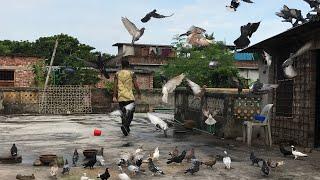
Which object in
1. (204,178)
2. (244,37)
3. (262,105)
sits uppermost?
(244,37)

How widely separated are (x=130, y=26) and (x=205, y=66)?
47.3 feet

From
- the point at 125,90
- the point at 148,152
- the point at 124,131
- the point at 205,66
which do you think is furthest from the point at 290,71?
the point at 205,66

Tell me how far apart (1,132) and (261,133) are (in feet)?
25.1

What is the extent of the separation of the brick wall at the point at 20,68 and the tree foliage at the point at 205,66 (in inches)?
390

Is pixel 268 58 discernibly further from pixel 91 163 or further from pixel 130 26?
pixel 91 163

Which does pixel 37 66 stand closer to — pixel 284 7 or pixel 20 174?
pixel 284 7

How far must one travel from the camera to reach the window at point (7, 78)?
3075 cm

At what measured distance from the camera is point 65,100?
26844mm

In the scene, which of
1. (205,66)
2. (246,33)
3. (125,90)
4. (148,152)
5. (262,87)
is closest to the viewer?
(148,152)

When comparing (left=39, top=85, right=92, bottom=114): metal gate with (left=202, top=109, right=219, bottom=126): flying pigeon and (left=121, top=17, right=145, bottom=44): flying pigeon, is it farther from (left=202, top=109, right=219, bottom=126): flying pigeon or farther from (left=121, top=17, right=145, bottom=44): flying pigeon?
(left=121, top=17, right=145, bottom=44): flying pigeon

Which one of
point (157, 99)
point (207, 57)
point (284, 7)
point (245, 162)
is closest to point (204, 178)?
point (245, 162)

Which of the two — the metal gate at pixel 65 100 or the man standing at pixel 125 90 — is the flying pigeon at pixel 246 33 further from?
the metal gate at pixel 65 100

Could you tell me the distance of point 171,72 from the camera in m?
26.4

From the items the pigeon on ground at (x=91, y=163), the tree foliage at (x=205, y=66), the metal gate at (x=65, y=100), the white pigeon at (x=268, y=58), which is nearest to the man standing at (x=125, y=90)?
the white pigeon at (x=268, y=58)
